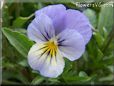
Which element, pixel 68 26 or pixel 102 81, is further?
pixel 102 81

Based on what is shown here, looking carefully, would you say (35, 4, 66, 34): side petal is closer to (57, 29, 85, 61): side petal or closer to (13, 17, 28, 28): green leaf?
(57, 29, 85, 61): side petal

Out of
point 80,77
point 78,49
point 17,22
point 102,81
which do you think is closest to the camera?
point 78,49

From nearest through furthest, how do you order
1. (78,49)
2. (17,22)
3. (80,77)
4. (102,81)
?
(78,49), (80,77), (17,22), (102,81)

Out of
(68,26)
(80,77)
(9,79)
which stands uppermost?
(68,26)

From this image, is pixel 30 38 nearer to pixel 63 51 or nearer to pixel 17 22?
pixel 63 51

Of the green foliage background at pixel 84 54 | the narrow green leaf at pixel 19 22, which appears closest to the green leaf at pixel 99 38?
the green foliage background at pixel 84 54

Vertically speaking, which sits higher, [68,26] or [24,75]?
[68,26]

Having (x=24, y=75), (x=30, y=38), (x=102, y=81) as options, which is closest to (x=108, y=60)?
(x=102, y=81)
